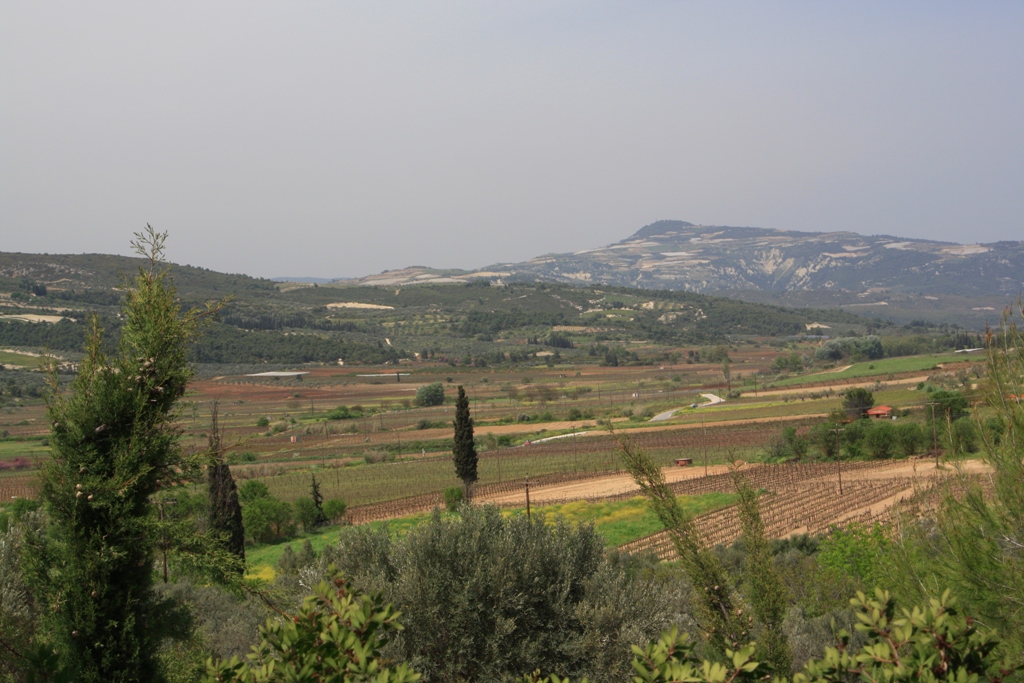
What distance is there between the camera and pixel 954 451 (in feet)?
29.1

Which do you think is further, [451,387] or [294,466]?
[451,387]

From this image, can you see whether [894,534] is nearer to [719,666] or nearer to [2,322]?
[719,666]

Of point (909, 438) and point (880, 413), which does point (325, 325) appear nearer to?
point (880, 413)

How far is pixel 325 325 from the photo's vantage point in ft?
522

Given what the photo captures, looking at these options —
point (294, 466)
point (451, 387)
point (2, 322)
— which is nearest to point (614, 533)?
point (294, 466)

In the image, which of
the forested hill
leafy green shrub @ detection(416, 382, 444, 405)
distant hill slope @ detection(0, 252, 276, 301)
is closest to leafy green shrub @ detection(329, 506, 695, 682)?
leafy green shrub @ detection(416, 382, 444, 405)

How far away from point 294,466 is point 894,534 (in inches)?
1907

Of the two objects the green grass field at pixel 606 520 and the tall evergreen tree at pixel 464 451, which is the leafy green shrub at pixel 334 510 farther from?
the tall evergreen tree at pixel 464 451

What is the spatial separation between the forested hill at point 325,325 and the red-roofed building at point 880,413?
7799cm

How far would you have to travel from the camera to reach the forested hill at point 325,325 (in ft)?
413

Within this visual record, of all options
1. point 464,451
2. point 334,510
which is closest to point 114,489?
point 464,451

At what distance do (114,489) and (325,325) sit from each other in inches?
6143

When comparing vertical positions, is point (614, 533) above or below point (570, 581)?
below

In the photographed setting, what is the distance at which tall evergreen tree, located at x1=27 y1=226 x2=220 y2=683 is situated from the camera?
6383mm
